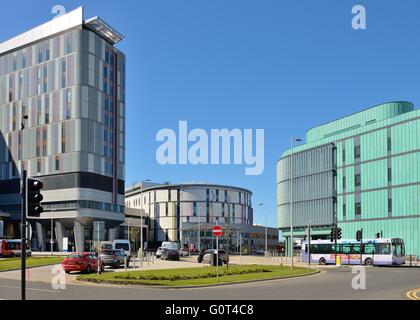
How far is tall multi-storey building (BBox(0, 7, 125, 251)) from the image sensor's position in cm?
11475

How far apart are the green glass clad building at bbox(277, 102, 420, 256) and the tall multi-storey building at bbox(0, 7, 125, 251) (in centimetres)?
3987

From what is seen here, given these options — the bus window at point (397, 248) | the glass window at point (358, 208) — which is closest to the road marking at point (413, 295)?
the bus window at point (397, 248)

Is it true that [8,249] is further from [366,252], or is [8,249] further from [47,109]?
[47,109]

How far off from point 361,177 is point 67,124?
58.6 meters

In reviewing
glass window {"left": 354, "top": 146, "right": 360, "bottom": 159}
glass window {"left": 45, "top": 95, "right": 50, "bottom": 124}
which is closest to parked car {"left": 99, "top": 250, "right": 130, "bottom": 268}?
glass window {"left": 354, "top": 146, "right": 360, "bottom": 159}

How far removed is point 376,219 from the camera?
101938mm

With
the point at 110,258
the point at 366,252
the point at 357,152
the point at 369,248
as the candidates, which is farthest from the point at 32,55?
the point at 110,258

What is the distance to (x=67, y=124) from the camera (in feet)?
378

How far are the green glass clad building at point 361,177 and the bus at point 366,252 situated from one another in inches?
1045

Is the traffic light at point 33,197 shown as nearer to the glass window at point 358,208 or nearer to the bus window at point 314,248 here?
the bus window at point 314,248

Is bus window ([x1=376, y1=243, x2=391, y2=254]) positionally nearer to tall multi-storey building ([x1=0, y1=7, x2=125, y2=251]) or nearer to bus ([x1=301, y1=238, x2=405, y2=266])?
bus ([x1=301, y1=238, x2=405, y2=266])

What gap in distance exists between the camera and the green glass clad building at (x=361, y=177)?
310 ft
